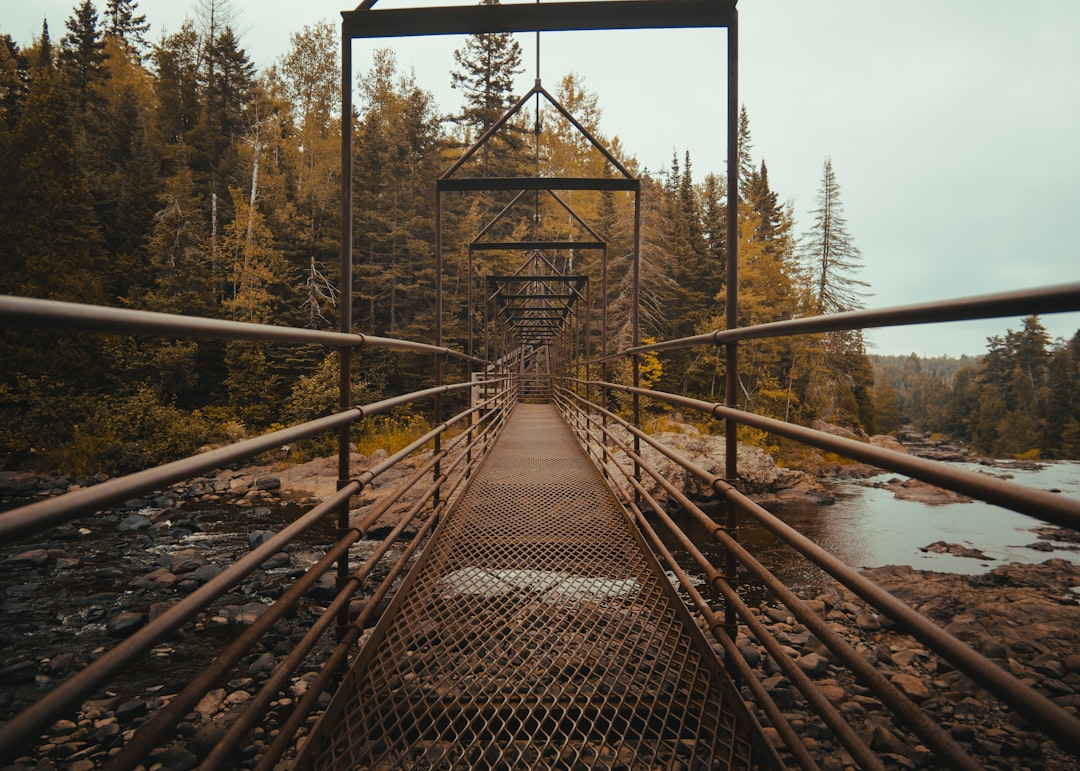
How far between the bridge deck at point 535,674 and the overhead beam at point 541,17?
268 cm

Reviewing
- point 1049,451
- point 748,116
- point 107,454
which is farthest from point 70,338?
point 1049,451

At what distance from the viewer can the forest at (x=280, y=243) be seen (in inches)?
752

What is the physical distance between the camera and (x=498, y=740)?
5.29 feet

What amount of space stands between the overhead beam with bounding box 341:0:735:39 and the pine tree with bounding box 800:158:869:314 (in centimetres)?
3087

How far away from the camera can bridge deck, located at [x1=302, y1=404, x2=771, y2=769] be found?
1.52 metres

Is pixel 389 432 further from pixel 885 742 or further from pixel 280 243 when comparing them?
pixel 885 742

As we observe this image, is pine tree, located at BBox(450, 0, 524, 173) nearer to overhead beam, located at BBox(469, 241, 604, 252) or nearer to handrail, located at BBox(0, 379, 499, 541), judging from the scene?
overhead beam, located at BBox(469, 241, 604, 252)

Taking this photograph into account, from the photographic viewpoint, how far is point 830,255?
31.9m

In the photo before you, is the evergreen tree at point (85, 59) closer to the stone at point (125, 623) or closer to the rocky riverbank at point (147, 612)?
the rocky riverbank at point (147, 612)

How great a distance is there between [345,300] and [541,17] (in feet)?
5.87

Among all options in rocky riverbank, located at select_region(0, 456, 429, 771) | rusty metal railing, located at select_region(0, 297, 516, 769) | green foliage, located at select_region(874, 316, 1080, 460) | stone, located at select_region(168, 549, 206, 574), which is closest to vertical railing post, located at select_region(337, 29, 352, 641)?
rusty metal railing, located at select_region(0, 297, 516, 769)

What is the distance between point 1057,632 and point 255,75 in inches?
1674

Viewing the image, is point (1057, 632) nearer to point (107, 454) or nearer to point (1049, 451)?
point (107, 454)

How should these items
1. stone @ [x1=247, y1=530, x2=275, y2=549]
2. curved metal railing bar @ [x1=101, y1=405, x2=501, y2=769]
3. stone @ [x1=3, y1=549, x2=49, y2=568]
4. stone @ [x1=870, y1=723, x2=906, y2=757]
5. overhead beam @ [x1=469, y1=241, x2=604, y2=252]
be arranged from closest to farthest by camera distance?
1. curved metal railing bar @ [x1=101, y1=405, x2=501, y2=769]
2. stone @ [x1=870, y1=723, x2=906, y2=757]
3. stone @ [x1=3, y1=549, x2=49, y2=568]
4. overhead beam @ [x1=469, y1=241, x2=604, y2=252]
5. stone @ [x1=247, y1=530, x2=275, y2=549]
